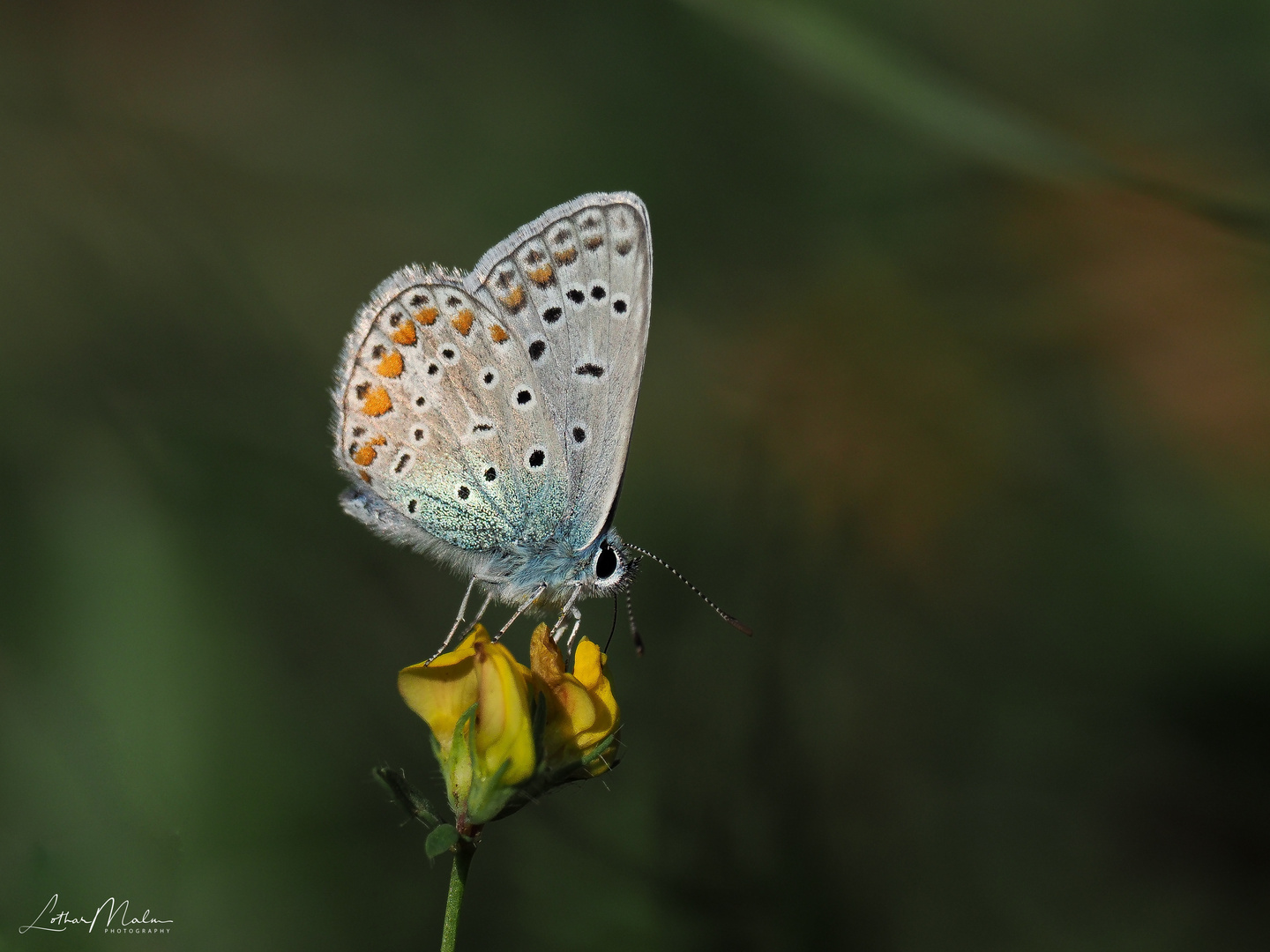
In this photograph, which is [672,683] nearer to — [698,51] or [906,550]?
[906,550]

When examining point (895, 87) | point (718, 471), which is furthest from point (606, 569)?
point (718, 471)

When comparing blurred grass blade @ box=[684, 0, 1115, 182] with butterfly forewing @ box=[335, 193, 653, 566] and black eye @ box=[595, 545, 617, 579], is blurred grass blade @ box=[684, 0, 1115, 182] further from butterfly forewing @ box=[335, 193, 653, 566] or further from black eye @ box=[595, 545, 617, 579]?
black eye @ box=[595, 545, 617, 579]

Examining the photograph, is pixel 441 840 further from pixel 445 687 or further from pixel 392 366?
pixel 392 366

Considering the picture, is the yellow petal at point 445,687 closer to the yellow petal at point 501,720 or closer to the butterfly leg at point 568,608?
the yellow petal at point 501,720

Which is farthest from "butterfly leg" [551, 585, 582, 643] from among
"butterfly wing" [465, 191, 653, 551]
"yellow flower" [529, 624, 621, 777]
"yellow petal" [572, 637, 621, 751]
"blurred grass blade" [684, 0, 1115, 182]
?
"blurred grass blade" [684, 0, 1115, 182]

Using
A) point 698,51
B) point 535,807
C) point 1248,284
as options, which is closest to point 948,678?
point 535,807
